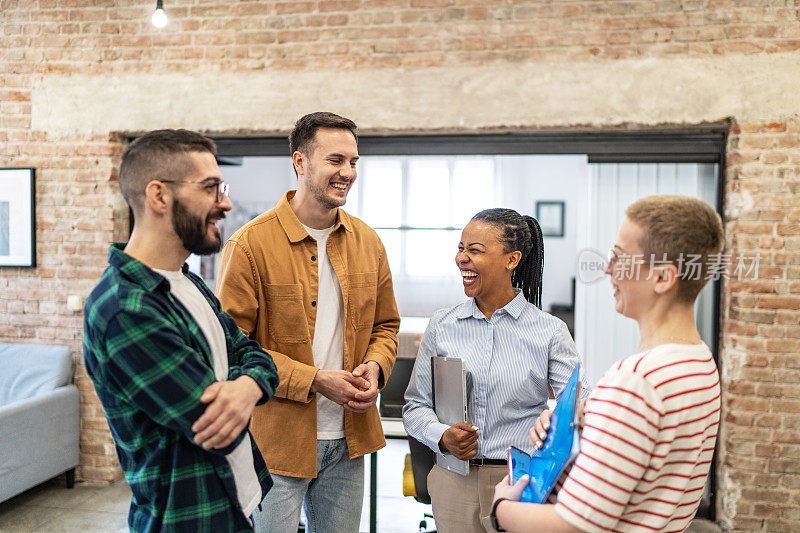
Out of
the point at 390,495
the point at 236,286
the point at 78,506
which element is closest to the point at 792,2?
the point at 236,286

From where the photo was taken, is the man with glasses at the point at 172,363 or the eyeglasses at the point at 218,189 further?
the eyeglasses at the point at 218,189

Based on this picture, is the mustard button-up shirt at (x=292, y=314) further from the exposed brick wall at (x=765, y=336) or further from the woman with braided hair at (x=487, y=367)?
the exposed brick wall at (x=765, y=336)

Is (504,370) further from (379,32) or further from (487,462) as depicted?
(379,32)

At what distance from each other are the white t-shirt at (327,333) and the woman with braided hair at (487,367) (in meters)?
0.27

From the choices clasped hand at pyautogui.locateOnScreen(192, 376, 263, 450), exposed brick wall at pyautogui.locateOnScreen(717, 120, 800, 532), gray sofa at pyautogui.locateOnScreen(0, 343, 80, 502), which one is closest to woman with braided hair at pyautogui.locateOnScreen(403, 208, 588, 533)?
clasped hand at pyautogui.locateOnScreen(192, 376, 263, 450)

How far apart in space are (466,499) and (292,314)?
0.84 metres

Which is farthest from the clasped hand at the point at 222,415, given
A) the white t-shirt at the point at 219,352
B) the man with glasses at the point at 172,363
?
the white t-shirt at the point at 219,352

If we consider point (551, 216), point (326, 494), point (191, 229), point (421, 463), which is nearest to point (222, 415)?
point (191, 229)

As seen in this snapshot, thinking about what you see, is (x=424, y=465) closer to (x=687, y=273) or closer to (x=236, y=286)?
(x=236, y=286)

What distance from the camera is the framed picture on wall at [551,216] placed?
9.12 m

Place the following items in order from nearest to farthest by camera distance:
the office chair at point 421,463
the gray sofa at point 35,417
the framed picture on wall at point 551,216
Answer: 1. the office chair at point 421,463
2. the gray sofa at point 35,417
3. the framed picture on wall at point 551,216

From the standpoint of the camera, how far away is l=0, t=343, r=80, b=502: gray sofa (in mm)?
3682

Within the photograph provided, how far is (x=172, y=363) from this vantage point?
1.23 metres

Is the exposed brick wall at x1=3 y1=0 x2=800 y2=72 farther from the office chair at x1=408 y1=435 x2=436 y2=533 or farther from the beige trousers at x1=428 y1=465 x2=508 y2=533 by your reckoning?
the beige trousers at x1=428 y1=465 x2=508 y2=533
